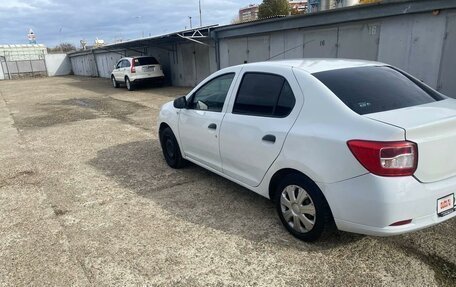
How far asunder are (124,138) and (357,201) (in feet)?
20.0

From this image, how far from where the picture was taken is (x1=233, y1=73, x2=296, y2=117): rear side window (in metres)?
3.16

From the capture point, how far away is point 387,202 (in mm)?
2400

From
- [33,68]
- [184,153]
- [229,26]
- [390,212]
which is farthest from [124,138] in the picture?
[33,68]

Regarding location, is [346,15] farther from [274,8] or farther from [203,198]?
[274,8]

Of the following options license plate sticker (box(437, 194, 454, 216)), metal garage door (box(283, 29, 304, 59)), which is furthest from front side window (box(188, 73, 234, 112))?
metal garage door (box(283, 29, 304, 59))

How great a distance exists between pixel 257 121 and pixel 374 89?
109cm

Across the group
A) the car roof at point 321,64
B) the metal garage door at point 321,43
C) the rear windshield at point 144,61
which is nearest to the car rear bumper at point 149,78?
the rear windshield at point 144,61

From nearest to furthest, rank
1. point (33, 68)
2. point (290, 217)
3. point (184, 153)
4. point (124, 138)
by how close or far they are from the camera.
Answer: point (290, 217) → point (184, 153) → point (124, 138) → point (33, 68)

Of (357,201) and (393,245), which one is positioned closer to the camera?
(357,201)

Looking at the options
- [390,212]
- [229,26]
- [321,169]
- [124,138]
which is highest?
[229,26]

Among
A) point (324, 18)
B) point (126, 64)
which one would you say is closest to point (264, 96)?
point (324, 18)

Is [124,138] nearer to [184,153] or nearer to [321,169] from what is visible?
[184,153]

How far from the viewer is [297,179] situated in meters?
2.98

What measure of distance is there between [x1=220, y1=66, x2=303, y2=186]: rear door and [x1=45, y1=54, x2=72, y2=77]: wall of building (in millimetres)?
45496
